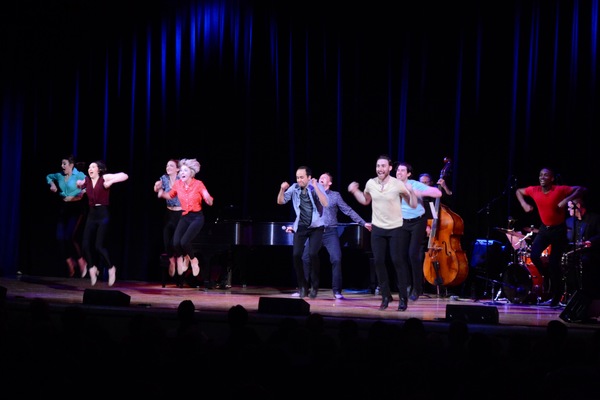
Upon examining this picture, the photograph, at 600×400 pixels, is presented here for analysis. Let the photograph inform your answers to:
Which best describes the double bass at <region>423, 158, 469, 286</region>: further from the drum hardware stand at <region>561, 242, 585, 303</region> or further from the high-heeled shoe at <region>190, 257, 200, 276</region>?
the high-heeled shoe at <region>190, 257, 200, 276</region>

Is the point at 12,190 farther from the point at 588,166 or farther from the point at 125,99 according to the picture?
the point at 588,166

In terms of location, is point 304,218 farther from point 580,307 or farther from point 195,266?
point 580,307

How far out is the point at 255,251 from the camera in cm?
1452

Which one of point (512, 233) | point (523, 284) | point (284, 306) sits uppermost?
point (512, 233)

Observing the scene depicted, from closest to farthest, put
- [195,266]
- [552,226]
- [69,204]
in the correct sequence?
[552,226] → [195,266] → [69,204]

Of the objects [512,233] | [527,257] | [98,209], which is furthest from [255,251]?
[527,257]

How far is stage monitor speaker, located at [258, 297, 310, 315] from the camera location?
8070 mm

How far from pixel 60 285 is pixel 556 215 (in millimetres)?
7936

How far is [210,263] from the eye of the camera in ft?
43.9

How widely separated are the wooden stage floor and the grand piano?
451 millimetres

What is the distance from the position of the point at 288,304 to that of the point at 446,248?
13.6ft

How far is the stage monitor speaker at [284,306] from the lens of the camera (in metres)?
8.07

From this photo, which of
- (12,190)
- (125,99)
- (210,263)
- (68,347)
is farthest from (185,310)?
(12,190)

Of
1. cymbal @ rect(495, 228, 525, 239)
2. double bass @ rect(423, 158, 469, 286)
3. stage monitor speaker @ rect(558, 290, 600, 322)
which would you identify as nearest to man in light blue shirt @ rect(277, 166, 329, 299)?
double bass @ rect(423, 158, 469, 286)
